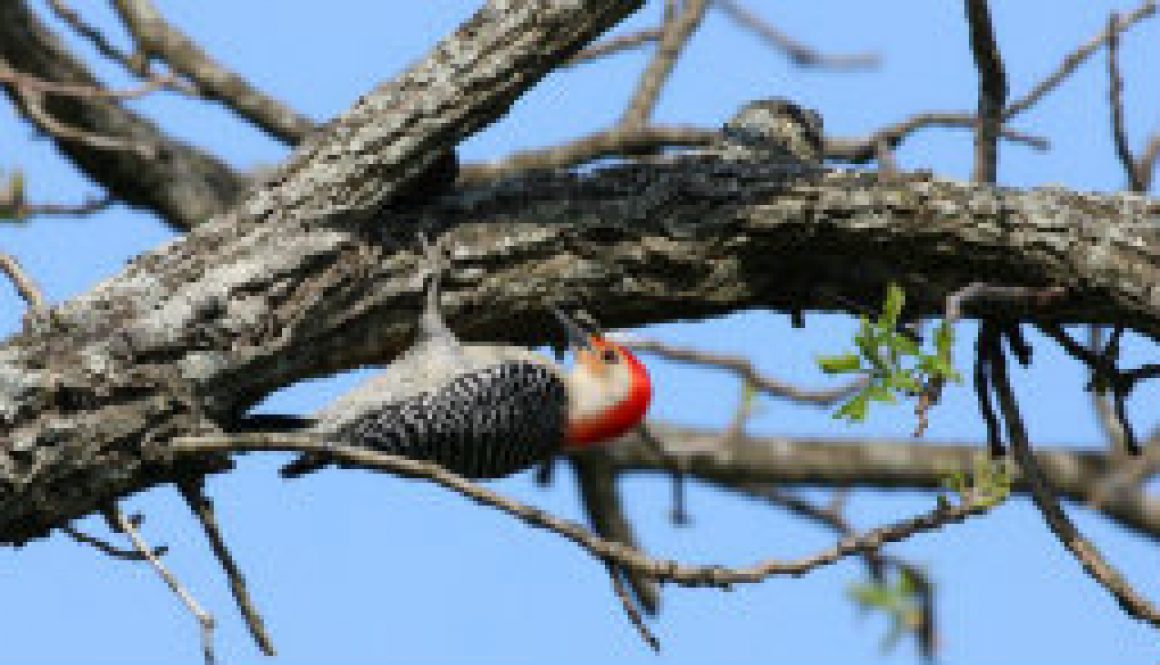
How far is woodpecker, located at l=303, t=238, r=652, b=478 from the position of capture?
494 cm

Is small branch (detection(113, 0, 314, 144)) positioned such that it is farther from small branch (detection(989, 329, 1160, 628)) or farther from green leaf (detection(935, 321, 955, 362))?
green leaf (detection(935, 321, 955, 362))

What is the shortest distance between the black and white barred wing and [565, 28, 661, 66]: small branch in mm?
2478

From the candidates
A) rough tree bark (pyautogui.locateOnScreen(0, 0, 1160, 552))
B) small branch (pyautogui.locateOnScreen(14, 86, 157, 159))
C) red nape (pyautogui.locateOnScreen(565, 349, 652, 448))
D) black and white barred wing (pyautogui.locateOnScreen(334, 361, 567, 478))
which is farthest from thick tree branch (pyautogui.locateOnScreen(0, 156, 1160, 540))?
small branch (pyautogui.locateOnScreen(14, 86, 157, 159))

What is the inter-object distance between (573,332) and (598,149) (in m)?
2.43

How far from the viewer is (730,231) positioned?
502 cm

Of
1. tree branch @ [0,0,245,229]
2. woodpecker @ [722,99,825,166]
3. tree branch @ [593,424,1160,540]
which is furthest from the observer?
tree branch @ [593,424,1160,540]

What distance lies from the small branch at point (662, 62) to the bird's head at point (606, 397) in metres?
1.90

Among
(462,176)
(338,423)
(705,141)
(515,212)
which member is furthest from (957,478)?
(462,176)

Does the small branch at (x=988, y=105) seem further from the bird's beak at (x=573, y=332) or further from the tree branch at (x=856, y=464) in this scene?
the tree branch at (x=856, y=464)

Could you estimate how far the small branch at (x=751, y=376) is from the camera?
297 inches

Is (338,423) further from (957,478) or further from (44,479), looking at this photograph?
(957,478)

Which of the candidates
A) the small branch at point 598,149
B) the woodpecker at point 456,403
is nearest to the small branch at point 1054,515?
the woodpecker at point 456,403

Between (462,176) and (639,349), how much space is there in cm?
109

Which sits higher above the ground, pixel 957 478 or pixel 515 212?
pixel 515 212
